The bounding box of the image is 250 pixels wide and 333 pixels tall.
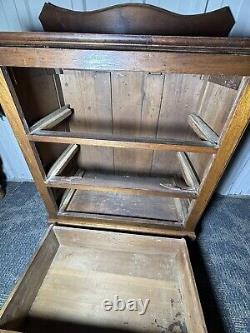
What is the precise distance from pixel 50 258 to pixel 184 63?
0.91 m

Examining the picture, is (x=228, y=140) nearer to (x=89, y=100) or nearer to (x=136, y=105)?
(x=136, y=105)

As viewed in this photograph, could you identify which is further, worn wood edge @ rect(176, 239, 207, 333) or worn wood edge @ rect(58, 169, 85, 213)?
worn wood edge @ rect(58, 169, 85, 213)

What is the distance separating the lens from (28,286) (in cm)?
79

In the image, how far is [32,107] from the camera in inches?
30.6

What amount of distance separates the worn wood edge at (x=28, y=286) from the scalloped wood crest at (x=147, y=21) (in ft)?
2.75

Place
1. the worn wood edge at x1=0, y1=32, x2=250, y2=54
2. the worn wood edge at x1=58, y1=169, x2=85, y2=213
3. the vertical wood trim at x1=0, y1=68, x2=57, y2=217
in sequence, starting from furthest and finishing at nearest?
the worn wood edge at x1=58, y1=169, x2=85, y2=213 → the vertical wood trim at x1=0, y1=68, x2=57, y2=217 → the worn wood edge at x1=0, y1=32, x2=250, y2=54

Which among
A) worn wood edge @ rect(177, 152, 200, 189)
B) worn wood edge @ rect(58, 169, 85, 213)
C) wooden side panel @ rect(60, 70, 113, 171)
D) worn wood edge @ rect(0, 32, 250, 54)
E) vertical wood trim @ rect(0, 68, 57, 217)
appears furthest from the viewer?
worn wood edge @ rect(58, 169, 85, 213)

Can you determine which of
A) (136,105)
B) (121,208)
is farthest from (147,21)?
(121,208)

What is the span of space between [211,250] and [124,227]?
470 millimetres

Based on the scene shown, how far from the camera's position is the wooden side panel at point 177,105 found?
0.90 m

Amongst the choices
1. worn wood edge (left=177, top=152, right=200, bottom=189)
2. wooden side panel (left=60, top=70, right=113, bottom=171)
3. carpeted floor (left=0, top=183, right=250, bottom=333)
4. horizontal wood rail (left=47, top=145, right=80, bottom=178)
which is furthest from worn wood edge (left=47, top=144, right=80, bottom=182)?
worn wood edge (left=177, top=152, right=200, bottom=189)

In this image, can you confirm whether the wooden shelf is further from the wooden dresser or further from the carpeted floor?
the carpeted floor

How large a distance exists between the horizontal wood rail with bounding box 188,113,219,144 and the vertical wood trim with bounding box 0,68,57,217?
1.96 feet

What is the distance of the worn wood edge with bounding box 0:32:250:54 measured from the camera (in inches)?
18.4
